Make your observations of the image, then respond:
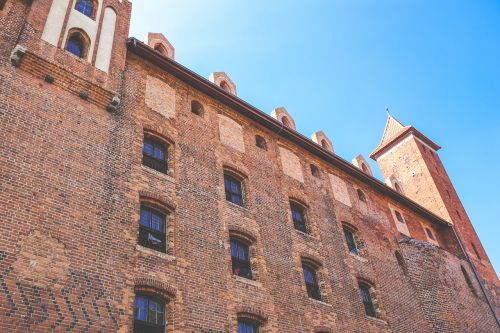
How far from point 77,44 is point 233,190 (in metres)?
6.52

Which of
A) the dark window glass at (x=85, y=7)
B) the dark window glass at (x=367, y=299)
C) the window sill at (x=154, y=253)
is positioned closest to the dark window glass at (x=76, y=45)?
the dark window glass at (x=85, y=7)

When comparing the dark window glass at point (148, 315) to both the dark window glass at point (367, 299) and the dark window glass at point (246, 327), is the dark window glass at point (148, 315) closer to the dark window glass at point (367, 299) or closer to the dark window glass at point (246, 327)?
the dark window glass at point (246, 327)

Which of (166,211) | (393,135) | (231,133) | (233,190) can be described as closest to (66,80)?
(166,211)

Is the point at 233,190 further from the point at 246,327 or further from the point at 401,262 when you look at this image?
the point at 401,262

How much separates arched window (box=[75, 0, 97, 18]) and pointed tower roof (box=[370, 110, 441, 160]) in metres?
24.3

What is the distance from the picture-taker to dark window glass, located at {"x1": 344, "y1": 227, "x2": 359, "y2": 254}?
57.2 feet

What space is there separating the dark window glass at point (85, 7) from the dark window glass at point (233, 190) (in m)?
6.75

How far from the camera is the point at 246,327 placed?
11586mm

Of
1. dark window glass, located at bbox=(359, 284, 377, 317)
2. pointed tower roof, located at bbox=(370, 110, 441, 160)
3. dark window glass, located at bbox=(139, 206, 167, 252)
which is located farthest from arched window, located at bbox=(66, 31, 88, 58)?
pointed tower roof, located at bbox=(370, 110, 441, 160)

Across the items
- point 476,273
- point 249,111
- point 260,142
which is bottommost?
point 476,273

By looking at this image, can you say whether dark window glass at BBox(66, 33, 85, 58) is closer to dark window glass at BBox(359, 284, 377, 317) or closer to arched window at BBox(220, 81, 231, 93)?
arched window at BBox(220, 81, 231, 93)

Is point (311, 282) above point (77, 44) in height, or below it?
below

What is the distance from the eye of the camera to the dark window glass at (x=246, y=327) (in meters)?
11.4

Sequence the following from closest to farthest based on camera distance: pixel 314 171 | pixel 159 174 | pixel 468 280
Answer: pixel 159 174 → pixel 314 171 → pixel 468 280
